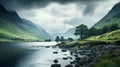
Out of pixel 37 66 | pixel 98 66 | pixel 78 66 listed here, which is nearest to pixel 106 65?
pixel 98 66

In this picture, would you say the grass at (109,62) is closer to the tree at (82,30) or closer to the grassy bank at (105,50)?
the grassy bank at (105,50)

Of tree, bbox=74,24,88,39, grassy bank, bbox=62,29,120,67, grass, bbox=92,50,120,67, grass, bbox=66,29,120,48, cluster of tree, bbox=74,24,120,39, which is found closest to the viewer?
grass, bbox=92,50,120,67

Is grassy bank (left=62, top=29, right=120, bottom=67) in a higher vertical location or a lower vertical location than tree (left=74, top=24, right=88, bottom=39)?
lower

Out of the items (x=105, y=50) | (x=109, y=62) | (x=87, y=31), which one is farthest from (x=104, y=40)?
(x=109, y=62)

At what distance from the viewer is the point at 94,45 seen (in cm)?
12812

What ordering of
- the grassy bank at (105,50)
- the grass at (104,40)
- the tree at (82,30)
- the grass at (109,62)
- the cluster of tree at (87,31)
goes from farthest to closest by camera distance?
the cluster of tree at (87,31) → the tree at (82,30) → the grass at (104,40) → the grassy bank at (105,50) → the grass at (109,62)

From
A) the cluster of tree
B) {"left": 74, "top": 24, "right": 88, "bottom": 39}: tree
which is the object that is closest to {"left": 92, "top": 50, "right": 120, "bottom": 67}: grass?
{"left": 74, "top": 24, "right": 88, "bottom": 39}: tree

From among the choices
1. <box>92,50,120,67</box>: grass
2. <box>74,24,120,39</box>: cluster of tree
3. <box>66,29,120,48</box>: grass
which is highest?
<box>74,24,120,39</box>: cluster of tree

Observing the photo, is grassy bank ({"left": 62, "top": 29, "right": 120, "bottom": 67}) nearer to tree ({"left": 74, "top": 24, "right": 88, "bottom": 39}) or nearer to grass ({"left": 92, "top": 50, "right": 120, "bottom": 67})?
grass ({"left": 92, "top": 50, "right": 120, "bottom": 67})

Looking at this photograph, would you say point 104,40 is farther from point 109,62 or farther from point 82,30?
point 109,62

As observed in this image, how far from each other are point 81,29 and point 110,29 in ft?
101

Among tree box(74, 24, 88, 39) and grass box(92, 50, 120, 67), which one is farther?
tree box(74, 24, 88, 39)

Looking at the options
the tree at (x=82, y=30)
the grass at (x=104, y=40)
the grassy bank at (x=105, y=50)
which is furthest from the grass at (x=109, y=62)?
the tree at (x=82, y=30)

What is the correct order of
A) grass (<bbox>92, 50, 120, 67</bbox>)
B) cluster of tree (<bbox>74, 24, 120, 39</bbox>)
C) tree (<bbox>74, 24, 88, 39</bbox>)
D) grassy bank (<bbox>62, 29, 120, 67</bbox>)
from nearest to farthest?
grass (<bbox>92, 50, 120, 67</bbox>) → grassy bank (<bbox>62, 29, 120, 67</bbox>) → tree (<bbox>74, 24, 88, 39</bbox>) → cluster of tree (<bbox>74, 24, 120, 39</bbox>)
